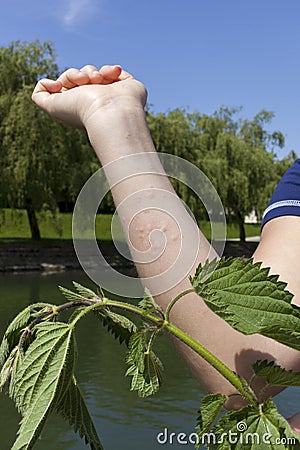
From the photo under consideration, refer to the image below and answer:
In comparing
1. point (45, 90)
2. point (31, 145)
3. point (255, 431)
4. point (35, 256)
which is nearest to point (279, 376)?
point (255, 431)

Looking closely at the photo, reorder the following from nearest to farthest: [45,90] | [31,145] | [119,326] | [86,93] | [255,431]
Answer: [255,431], [119,326], [86,93], [45,90], [31,145]

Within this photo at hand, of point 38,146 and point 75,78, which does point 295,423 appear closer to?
point 75,78

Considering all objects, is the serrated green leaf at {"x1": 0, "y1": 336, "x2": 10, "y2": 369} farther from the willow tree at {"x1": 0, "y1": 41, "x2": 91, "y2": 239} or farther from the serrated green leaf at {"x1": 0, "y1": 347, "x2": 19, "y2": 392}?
the willow tree at {"x1": 0, "y1": 41, "x2": 91, "y2": 239}

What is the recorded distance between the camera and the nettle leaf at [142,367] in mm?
420

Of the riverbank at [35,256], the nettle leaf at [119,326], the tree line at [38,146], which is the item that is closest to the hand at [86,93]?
the nettle leaf at [119,326]

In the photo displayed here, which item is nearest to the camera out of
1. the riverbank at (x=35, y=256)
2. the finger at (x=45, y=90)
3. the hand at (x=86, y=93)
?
the hand at (x=86, y=93)

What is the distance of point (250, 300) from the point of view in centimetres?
38

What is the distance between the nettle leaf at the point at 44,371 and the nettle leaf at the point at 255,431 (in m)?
0.10

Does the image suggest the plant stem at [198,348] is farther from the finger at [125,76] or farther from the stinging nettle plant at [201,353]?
the finger at [125,76]

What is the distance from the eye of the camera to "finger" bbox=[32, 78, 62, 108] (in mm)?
755

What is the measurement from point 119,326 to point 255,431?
14cm

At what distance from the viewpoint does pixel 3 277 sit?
44.5ft

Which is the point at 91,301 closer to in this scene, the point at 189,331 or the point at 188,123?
the point at 189,331

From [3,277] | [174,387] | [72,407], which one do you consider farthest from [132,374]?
[3,277]
